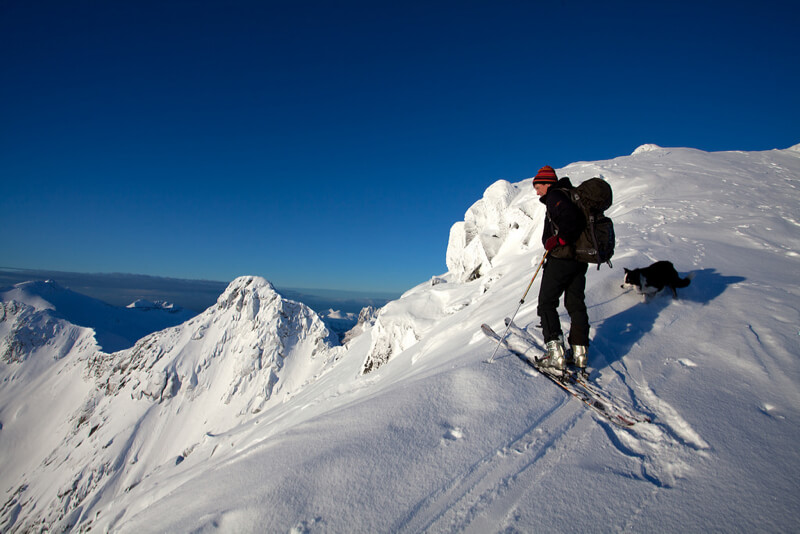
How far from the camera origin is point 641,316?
620 cm

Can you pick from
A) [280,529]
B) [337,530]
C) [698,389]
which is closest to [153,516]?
[280,529]

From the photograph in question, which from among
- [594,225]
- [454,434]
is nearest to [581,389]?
[454,434]

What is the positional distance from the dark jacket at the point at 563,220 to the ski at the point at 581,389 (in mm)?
1621

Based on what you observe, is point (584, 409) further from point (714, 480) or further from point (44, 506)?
point (44, 506)

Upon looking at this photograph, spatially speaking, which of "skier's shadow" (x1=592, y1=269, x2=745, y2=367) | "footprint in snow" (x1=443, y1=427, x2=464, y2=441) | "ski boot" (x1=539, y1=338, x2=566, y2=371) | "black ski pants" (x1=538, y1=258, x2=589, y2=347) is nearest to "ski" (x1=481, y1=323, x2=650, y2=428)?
"ski boot" (x1=539, y1=338, x2=566, y2=371)

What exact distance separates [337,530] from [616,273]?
26.2 feet

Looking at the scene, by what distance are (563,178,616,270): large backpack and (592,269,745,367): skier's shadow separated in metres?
1.69

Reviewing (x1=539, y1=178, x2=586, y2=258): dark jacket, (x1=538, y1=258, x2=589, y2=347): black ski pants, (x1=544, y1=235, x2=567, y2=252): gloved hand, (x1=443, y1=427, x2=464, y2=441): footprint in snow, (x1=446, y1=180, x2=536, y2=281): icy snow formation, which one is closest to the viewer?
(x1=443, y1=427, x2=464, y2=441): footprint in snow

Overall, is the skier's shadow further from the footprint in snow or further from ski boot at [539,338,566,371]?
the footprint in snow

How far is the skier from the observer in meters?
4.61

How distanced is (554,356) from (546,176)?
2.73 metres

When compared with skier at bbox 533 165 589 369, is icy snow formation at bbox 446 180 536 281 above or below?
above

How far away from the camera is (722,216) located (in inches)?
489

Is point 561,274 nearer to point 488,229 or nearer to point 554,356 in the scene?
point 554,356
